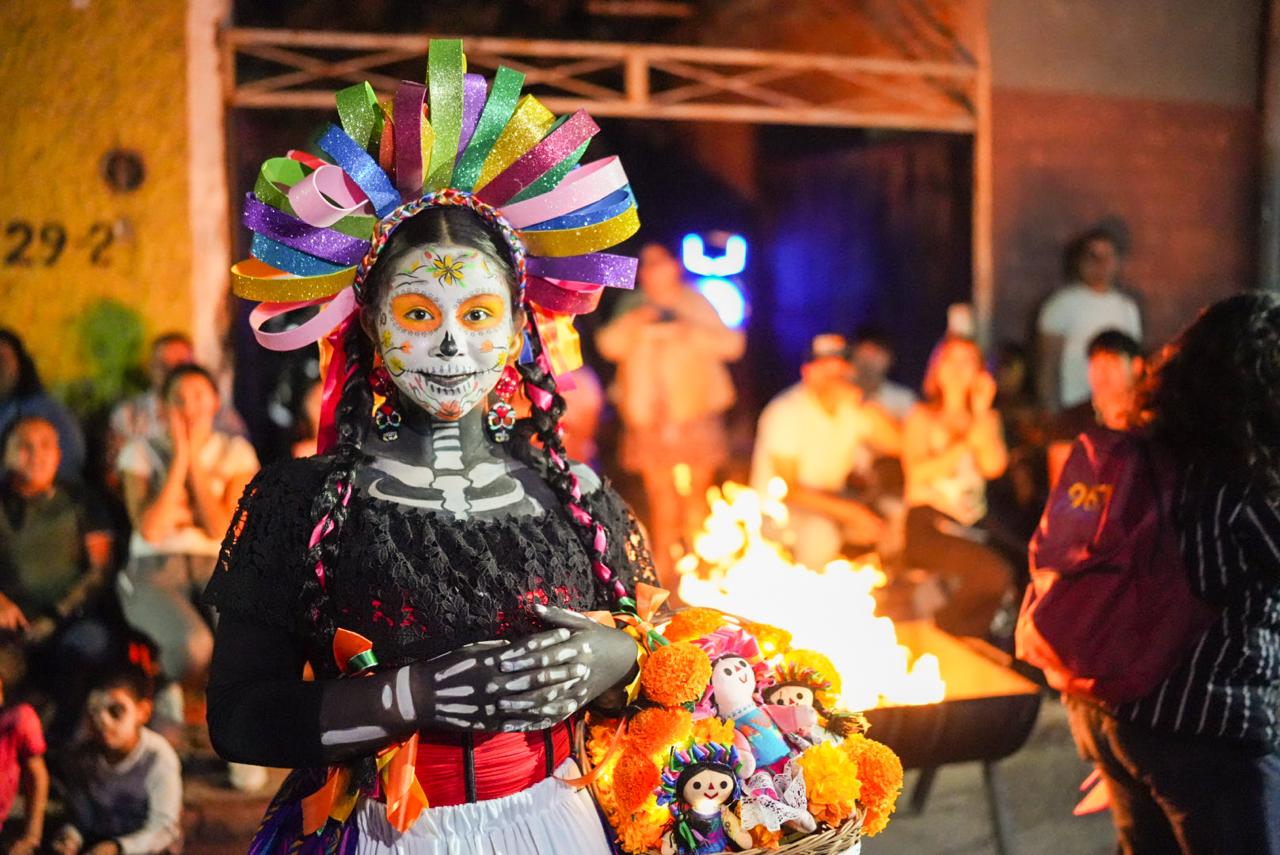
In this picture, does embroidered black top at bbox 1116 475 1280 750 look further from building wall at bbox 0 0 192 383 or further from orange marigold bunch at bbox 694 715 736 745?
building wall at bbox 0 0 192 383

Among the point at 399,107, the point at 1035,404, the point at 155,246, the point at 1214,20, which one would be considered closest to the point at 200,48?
the point at 155,246

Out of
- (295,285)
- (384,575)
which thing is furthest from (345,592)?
(295,285)

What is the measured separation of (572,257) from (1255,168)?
734 cm

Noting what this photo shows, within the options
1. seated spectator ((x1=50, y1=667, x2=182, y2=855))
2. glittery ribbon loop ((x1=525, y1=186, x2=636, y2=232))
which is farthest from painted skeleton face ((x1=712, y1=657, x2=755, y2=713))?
seated spectator ((x1=50, y1=667, x2=182, y2=855))

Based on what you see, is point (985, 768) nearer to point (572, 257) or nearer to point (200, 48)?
point (572, 257)

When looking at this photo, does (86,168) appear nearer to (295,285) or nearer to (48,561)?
(48,561)

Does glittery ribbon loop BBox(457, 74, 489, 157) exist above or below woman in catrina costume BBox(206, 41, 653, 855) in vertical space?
above

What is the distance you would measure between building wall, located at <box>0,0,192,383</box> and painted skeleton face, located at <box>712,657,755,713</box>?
4697 millimetres

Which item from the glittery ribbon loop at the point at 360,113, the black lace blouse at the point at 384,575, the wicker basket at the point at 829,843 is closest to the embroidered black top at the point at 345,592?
the black lace blouse at the point at 384,575

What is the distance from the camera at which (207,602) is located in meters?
1.89

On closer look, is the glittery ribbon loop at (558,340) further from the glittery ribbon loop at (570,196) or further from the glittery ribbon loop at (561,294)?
the glittery ribbon loop at (570,196)

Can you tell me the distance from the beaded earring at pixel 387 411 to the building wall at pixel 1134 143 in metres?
6.22

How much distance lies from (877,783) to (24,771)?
10.9 ft

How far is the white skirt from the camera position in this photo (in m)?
1.87
